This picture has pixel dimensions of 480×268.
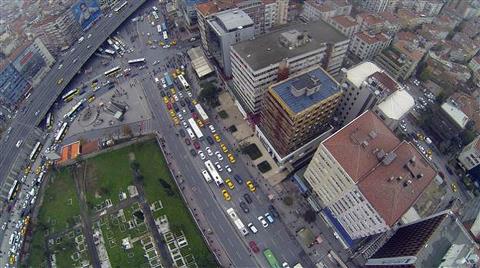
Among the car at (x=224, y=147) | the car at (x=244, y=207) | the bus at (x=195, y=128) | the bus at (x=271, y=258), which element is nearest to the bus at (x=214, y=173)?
the car at (x=224, y=147)

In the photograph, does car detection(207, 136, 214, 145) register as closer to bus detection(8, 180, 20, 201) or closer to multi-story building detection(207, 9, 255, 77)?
multi-story building detection(207, 9, 255, 77)

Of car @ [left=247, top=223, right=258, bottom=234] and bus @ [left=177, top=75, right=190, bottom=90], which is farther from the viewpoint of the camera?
bus @ [left=177, top=75, right=190, bottom=90]

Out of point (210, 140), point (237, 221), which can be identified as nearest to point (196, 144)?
point (210, 140)

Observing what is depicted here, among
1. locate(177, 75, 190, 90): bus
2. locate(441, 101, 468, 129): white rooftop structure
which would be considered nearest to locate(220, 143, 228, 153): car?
locate(177, 75, 190, 90): bus

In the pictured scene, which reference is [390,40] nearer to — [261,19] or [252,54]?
[261,19]

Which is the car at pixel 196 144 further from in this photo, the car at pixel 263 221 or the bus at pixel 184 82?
the car at pixel 263 221

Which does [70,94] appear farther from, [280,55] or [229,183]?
[280,55]
